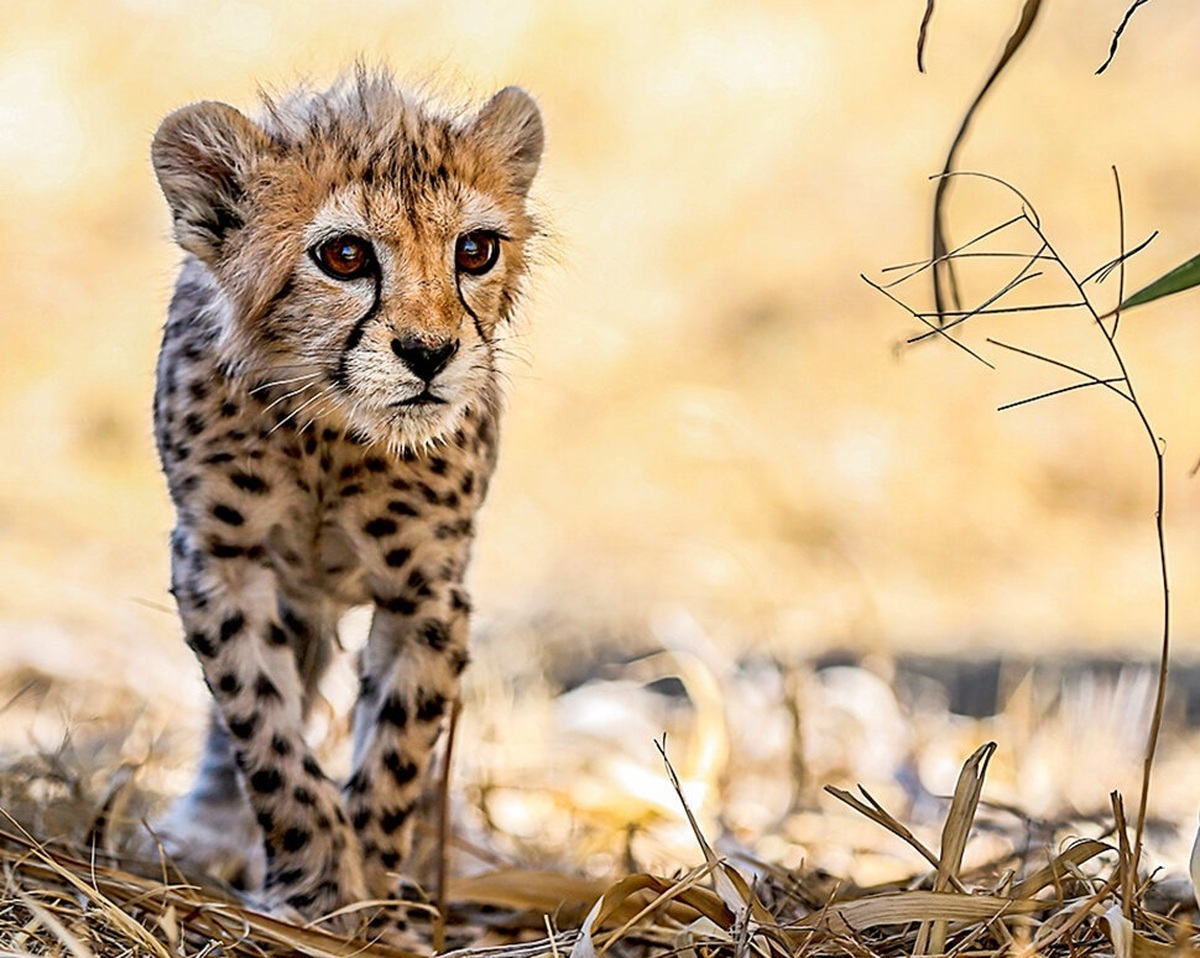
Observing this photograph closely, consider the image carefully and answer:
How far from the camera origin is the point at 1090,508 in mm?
7844

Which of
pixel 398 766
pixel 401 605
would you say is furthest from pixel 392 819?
pixel 401 605

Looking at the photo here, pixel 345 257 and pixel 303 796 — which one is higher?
pixel 345 257

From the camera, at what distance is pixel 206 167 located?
3.04m

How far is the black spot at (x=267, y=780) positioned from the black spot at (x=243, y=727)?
7 centimetres

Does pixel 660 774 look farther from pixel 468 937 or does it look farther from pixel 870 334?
pixel 870 334

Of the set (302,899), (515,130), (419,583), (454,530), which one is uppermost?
(515,130)

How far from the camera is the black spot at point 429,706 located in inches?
134

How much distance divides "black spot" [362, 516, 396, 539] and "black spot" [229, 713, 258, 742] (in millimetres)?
419

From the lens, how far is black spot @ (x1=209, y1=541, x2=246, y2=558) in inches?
128

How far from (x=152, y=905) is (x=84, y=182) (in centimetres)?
667

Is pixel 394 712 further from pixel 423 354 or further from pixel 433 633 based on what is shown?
pixel 423 354

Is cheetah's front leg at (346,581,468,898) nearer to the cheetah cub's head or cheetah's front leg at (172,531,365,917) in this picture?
cheetah's front leg at (172,531,365,917)

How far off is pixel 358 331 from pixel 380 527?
58cm

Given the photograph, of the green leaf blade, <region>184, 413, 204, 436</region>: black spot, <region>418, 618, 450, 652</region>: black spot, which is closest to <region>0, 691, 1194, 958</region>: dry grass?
<region>418, 618, 450, 652</region>: black spot
